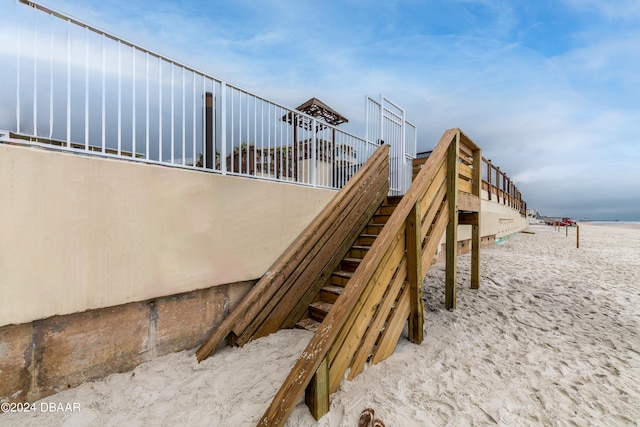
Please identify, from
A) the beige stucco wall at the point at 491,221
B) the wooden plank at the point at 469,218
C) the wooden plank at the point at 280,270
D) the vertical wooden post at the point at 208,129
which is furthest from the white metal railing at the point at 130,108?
the beige stucco wall at the point at 491,221

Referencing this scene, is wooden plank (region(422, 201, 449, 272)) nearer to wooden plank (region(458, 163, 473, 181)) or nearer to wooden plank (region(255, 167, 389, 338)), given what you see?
wooden plank (region(458, 163, 473, 181))

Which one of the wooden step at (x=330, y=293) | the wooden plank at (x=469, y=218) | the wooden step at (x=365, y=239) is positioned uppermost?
the wooden plank at (x=469, y=218)

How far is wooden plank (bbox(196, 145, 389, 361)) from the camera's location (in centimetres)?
296

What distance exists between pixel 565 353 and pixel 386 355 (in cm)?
175

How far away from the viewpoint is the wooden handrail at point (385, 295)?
74.2 inches

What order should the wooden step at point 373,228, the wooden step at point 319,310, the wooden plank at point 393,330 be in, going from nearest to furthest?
the wooden plank at point 393,330 < the wooden step at point 319,310 < the wooden step at point 373,228

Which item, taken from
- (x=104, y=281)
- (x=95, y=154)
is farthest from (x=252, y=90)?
(x=104, y=281)

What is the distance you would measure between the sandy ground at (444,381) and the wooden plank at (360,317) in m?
0.19

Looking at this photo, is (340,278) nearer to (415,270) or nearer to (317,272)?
(317,272)

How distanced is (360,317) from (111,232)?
7.33 feet

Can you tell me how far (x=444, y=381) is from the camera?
226 centimetres

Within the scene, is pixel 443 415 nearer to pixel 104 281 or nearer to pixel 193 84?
pixel 104 281

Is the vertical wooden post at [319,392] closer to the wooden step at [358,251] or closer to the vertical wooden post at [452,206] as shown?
the wooden step at [358,251]

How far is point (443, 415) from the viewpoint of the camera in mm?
1893
